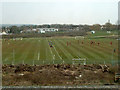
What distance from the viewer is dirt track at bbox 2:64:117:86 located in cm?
624

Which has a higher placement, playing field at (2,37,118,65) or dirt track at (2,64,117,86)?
playing field at (2,37,118,65)

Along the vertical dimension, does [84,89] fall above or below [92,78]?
above

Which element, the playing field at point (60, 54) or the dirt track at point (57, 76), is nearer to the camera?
the dirt track at point (57, 76)

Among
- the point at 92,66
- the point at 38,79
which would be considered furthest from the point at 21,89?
the point at 92,66

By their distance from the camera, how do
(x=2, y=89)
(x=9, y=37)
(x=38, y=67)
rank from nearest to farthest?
1. (x=2, y=89)
2. (x=38, y=67)
3. (x=9, y=37)

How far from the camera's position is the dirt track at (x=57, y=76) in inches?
246

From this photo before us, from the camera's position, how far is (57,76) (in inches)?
283

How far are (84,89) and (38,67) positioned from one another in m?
5.58

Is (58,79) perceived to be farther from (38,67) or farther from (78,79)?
(38,67)

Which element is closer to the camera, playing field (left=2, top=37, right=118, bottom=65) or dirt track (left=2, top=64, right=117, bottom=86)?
dirt track (left=2, top=64, right=117, bottom=86)

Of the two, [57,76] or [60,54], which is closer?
[57,76]

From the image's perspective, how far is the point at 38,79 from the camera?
6656mm

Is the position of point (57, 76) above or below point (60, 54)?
below

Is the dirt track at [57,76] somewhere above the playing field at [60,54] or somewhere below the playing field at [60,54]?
below
